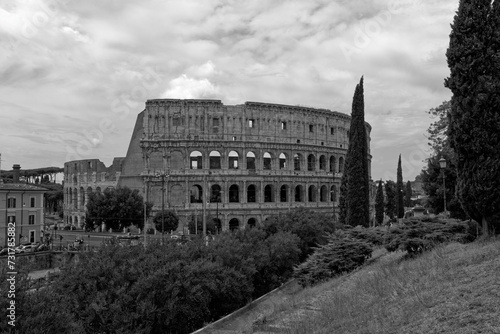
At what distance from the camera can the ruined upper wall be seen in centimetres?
5309

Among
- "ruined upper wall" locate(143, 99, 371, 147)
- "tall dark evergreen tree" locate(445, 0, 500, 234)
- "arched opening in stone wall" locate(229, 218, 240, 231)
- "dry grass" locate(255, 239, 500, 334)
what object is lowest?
"arched opening in stone wall" locate(229, 218, 240, 231)

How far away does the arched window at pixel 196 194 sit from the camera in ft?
176

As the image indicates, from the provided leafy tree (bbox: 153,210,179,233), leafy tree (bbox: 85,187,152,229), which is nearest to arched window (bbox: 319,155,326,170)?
leafy tree (bbox: 153,210,179,233)

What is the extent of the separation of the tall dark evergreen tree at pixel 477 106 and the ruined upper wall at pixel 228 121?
39.9 m

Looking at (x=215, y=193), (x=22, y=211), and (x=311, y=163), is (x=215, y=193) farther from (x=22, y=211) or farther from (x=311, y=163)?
(x=22, y=211)

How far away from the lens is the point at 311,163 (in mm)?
60094

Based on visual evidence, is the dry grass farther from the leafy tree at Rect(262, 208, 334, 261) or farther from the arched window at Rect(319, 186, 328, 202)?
the arched window at Rect(319, 186, 328, 202)

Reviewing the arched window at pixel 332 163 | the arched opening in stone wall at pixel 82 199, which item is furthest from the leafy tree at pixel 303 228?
the arched opening in stone wall at pixel 82 199

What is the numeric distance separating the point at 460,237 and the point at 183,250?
368 inches

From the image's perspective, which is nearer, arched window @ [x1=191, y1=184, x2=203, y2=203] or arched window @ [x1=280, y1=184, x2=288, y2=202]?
arched window @ [x1=191, y1=184, x2=203, y2=203]

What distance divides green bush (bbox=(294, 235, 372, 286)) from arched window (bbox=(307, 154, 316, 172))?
42092mm

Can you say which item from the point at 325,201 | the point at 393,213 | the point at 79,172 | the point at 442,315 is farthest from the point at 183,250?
the point at 393,213

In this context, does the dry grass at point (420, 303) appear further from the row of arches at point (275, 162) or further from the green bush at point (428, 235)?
the row of arches at point (275, 162)

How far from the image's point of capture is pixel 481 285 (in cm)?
828
